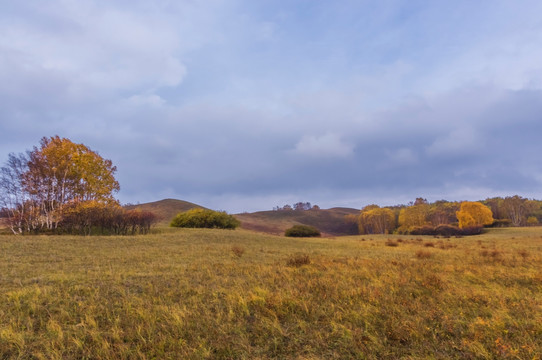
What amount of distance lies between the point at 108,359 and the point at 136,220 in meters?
32.9

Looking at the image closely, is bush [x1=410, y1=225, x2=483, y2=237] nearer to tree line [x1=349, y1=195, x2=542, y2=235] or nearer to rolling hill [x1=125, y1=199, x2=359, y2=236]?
tree line [x1=349, y1=195, x2=542, y2=235]

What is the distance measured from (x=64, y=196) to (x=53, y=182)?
2363 mm

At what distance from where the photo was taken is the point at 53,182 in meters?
33.6

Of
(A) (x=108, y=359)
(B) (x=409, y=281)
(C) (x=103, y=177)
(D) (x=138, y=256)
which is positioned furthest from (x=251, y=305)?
(C) (x=103, y=177)

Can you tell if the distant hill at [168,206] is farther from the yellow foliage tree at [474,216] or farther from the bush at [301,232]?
the yellow foliage tree at [474,216]

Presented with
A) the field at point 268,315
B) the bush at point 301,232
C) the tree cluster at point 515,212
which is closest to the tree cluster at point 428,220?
the tree cluster at point 515,212

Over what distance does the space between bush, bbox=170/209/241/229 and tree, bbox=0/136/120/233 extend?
416 inches

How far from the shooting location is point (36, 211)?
3117cm

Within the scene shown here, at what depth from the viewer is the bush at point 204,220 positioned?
1738 inches

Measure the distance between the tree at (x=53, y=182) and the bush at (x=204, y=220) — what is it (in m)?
10.6

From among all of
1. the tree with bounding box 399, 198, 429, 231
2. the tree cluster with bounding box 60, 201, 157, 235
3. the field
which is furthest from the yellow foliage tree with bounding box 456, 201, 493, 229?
the tree cluster with bounding box 60, 201, 157, 235

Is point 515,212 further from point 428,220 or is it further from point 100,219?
point 100,219

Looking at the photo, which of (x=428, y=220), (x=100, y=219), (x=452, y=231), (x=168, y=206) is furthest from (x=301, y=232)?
(x=428, y=220)

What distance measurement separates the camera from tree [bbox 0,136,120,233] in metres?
30.9
